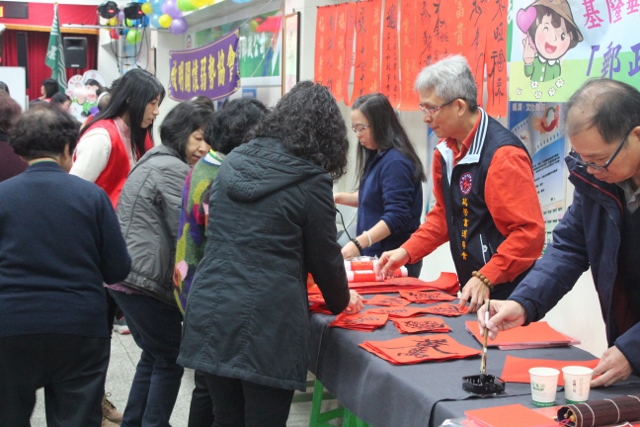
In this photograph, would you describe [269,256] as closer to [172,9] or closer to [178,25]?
[172,9]

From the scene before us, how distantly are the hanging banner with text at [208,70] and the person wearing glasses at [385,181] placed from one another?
12.0 feet

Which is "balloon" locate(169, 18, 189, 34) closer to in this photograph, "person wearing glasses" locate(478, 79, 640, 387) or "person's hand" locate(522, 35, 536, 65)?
"person's hand" locate(522, 35, 536, 65)

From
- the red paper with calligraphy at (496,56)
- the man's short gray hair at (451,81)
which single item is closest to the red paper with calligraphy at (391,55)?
the red paper with calligraphy at (496,56)

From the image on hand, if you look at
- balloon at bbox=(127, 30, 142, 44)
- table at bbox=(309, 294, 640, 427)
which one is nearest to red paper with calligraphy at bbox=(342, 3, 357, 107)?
table at bbox=(309, 294, 640, 427)

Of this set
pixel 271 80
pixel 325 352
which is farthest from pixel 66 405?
pixel 271 80

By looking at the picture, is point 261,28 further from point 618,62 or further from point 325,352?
point 325,352

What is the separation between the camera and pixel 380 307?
2271 millimetres

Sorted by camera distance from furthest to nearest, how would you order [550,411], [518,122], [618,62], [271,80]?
[271,80] → [518,122] → [618,62] → [550,411]

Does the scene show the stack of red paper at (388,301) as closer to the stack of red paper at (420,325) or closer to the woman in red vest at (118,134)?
the stack of red paper at (420,325)

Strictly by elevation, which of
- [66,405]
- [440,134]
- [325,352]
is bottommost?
[66,405]

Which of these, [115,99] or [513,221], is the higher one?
[115,99]

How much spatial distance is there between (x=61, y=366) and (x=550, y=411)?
129cm

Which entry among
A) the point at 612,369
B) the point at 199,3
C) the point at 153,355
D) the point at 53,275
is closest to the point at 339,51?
the point at 153,355

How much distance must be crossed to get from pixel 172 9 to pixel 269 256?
7018 millimetres
